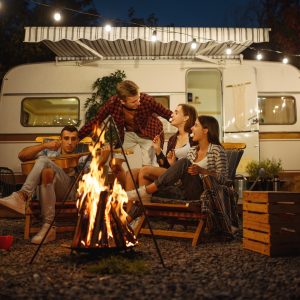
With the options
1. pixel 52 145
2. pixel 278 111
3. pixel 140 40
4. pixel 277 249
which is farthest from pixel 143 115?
pixel 278 111

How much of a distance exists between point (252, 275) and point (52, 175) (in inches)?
92.2

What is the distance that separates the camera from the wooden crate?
383 centimetres

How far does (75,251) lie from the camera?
3.62 meters


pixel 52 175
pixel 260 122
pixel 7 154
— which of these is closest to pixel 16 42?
pixel 7 154

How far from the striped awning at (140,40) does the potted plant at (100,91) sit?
1.54 feet

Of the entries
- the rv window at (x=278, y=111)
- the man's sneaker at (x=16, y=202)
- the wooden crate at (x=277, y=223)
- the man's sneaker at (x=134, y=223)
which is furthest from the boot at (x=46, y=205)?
the rv window at (x=278, y=111)

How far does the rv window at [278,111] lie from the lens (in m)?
8.28

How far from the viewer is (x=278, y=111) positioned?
8.31 metres

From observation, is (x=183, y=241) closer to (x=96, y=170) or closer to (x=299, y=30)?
(x=96, y=170)

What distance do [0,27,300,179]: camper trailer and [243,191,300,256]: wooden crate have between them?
13.6 feet

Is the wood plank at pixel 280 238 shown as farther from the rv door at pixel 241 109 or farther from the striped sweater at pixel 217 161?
the rv door at pixel 241 109

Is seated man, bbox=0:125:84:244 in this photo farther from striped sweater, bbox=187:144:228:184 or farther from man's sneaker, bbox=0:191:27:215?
striped sweater, bbox=187:144:228:184

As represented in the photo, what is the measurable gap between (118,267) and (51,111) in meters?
5.83

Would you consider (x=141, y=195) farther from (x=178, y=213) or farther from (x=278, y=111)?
(x=278, y=111)
